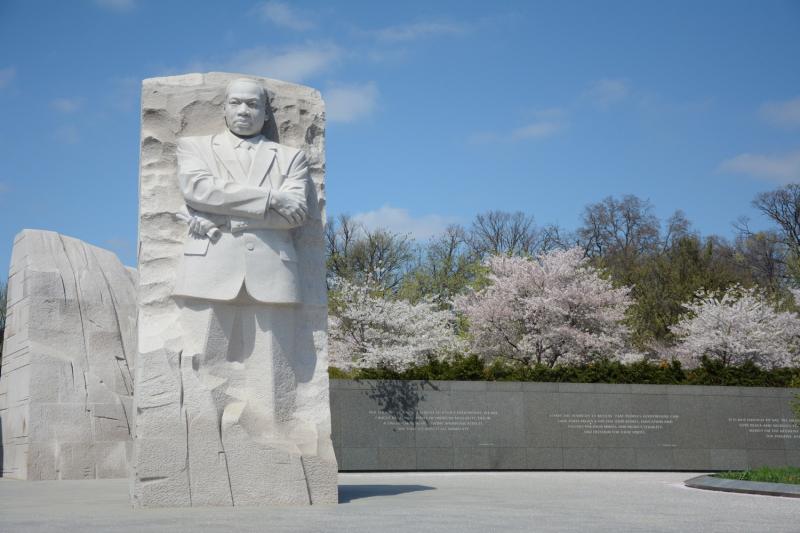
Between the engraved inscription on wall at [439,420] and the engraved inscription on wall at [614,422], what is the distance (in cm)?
154

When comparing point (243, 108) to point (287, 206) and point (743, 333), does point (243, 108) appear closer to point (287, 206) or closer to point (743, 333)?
point (287, 206)

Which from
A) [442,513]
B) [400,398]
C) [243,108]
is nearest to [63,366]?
[400,398]

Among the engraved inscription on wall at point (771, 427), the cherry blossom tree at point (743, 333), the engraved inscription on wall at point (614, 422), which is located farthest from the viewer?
the cherry blossom tree at point (743, 333)

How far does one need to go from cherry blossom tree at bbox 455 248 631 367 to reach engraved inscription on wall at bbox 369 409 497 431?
9.71 metres

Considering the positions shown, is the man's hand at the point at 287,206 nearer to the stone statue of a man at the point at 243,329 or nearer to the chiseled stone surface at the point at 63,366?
the stone statue of a man at the point at 243,329

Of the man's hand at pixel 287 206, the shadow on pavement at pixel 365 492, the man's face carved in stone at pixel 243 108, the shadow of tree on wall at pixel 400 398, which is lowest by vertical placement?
the shadow on pavement at pixel 365 492

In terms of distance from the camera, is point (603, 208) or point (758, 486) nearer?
point (758, 486)

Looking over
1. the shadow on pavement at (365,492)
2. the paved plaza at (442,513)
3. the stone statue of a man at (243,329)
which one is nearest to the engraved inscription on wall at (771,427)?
the paved plaza at (442,513)

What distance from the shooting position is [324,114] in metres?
9.24

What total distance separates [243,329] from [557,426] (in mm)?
10342

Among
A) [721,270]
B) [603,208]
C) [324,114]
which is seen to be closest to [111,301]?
[324,114]

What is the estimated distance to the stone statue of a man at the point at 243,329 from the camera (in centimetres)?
779

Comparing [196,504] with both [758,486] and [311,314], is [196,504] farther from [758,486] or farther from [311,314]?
[758,486]

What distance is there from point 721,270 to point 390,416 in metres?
21.9
